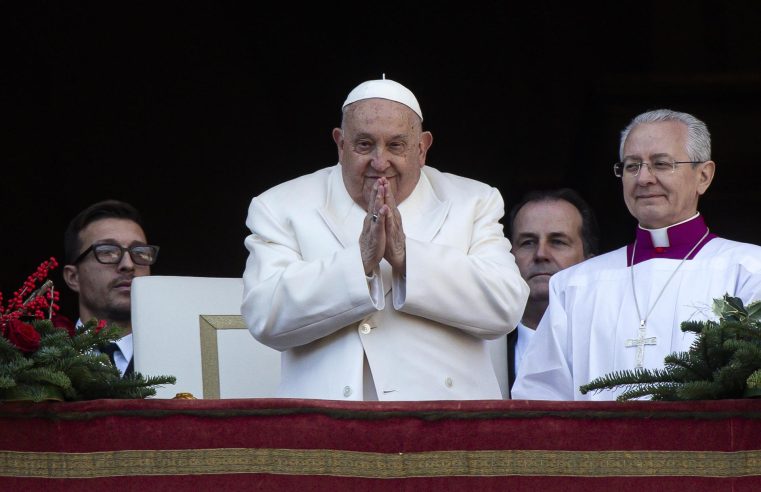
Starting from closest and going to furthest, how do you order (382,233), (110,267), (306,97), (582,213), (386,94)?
(382,233) → (386,94) → (110,267) → (582,213) → (306,97)

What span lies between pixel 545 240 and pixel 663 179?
0.99 m

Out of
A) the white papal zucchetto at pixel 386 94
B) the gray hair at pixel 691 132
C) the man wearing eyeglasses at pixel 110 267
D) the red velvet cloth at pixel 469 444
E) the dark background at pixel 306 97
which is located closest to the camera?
the red velvet cloth at pixel 469 444

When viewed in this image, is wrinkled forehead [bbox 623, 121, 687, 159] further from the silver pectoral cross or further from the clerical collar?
the silver pectoral cross

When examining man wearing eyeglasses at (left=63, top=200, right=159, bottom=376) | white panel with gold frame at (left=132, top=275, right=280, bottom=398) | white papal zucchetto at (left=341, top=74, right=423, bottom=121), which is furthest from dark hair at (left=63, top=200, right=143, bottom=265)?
Result: white papal zucchetto at (left=341, top=74, right=423, bottom=121)

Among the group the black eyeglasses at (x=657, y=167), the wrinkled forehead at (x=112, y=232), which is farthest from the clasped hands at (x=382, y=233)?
the wrinkled forehead at (x=112, y=232)

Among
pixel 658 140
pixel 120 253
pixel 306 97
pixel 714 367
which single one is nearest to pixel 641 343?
pixel 658 140

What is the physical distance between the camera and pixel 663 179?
465 cm

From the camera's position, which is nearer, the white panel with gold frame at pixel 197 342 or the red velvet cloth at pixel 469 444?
the red velvet cloth at pixel 469 444

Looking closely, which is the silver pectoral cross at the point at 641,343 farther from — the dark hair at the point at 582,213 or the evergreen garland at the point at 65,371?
the evergreen garland at the point at 65,371

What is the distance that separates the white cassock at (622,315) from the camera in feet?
15.0

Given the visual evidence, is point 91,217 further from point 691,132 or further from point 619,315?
point 691,132

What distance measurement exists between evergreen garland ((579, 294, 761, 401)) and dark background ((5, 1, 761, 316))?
4.22 m

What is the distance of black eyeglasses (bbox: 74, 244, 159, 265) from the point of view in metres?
5.47

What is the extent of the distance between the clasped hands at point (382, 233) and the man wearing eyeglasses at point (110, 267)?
1.66 meters
